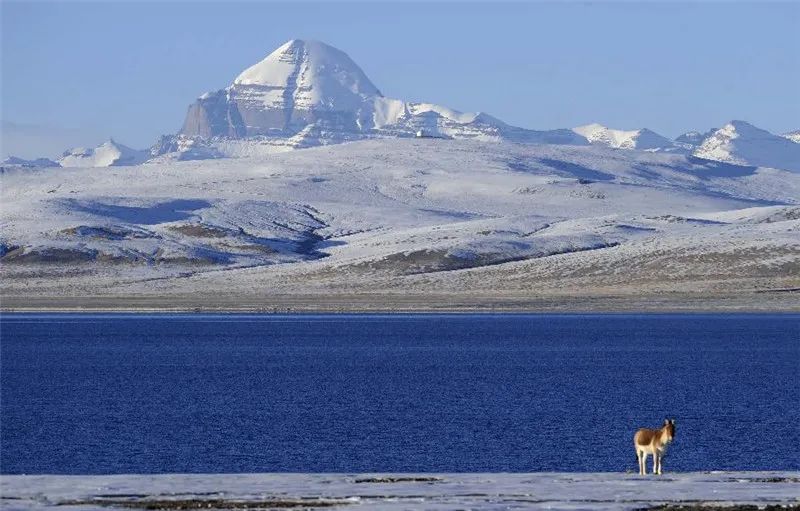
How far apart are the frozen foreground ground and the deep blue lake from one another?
10.6 metres

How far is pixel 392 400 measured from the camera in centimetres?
5284

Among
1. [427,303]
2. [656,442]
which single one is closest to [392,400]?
[656,442]

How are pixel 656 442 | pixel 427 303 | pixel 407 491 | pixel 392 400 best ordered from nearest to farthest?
pixel 407 491 < pixel 656 442 < pixel 392 400 < pixel 427 303

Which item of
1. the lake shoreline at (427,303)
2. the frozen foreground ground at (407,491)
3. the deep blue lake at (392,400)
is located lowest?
the lake shoreline at (427,303)

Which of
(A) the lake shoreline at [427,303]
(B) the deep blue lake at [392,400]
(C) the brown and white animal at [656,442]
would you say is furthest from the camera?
(A) the lake shoreline at [427,303]

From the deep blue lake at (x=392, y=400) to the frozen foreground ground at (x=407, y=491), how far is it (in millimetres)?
10575

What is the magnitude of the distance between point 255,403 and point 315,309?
76.5 m

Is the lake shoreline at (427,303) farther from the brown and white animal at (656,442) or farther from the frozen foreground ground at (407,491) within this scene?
the frozen foreground ground at (407,491)

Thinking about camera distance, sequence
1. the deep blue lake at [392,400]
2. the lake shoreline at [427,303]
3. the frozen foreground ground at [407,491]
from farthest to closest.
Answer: the lake shoreline at [427,303] < the deep blue lake at [392,400] < the frozen foreground ground at [407,491]

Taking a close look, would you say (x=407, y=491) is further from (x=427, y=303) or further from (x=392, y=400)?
(x=427, y=303)

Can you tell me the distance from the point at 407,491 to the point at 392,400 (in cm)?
3001

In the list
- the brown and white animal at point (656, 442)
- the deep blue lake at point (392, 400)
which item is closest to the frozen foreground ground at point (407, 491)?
the brown and white animal at point (656, 442)

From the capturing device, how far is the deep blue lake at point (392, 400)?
37.4m

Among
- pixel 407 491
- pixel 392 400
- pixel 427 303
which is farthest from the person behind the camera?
pixel 427 303
